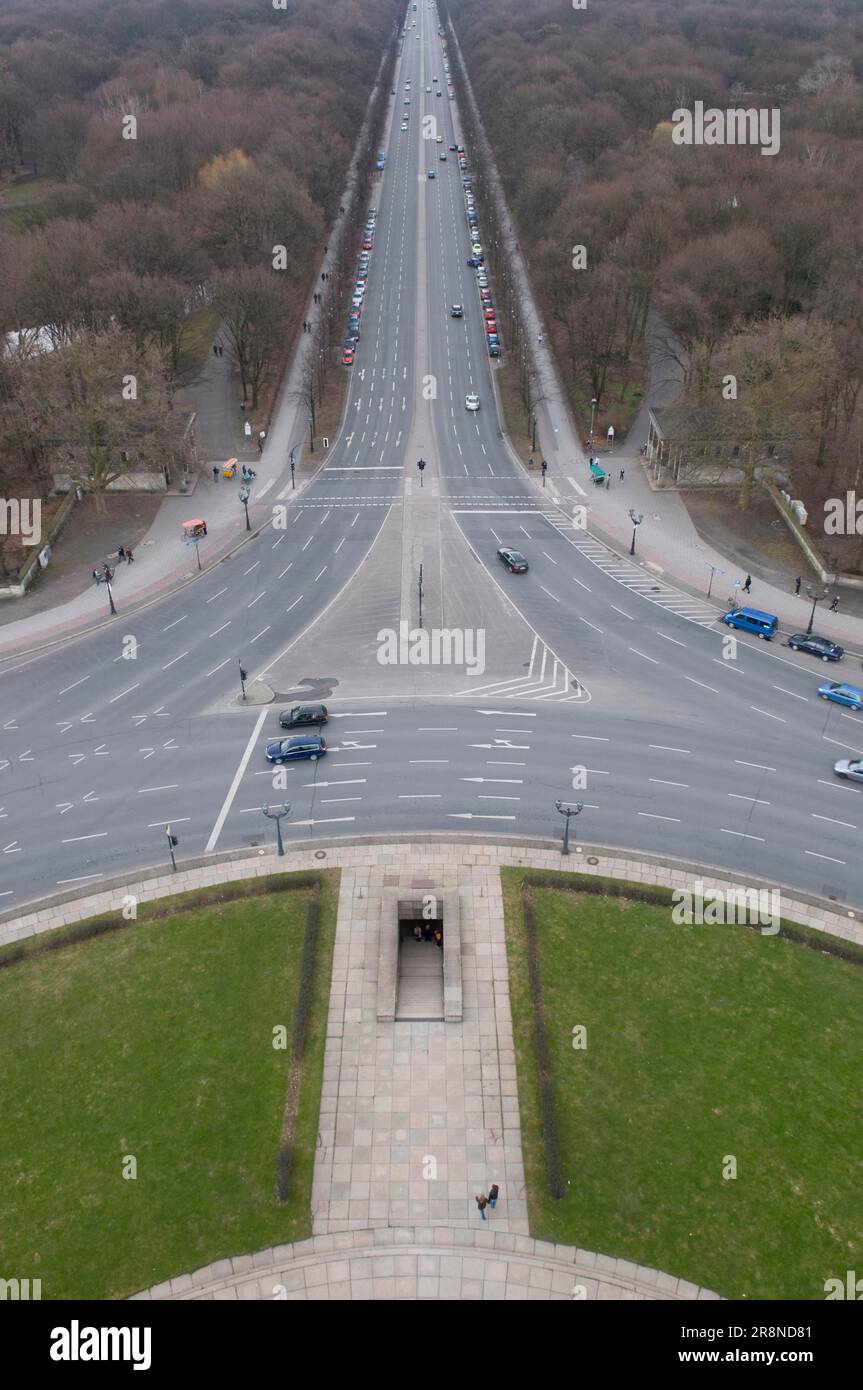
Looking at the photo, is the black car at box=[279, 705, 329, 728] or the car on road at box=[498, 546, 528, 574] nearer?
the black car at box=[279, 705, 329, 728]

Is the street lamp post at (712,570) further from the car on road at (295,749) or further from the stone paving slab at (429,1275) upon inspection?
the stone paving slab at (429,1275)

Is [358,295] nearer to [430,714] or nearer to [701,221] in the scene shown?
[701,221]

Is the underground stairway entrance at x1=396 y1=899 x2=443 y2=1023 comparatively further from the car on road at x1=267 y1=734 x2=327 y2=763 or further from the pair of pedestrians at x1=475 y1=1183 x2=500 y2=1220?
the car on road at x1=267 y1=734 x2=327 y2=763

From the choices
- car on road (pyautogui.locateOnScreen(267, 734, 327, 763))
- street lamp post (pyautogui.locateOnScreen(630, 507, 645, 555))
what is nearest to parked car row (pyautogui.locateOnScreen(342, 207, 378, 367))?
street lamp post (pyautogui.locateOnScreen(630, 507, 645, 555))
